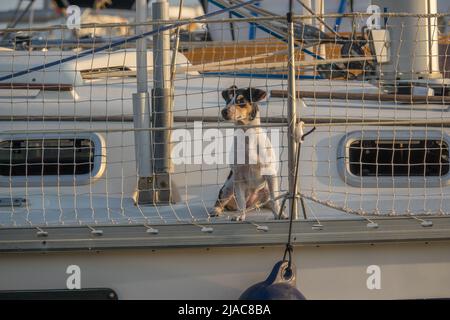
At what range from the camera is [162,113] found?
637cm

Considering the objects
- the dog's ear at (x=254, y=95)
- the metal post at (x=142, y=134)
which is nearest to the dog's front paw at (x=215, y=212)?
the metal post at (x=142, y=134)

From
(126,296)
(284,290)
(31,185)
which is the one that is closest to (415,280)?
(284,290)

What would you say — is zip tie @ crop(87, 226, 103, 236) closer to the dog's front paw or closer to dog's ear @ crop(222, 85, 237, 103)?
the dog's front paw

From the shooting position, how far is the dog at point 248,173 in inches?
246

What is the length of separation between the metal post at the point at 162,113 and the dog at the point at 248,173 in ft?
1.12

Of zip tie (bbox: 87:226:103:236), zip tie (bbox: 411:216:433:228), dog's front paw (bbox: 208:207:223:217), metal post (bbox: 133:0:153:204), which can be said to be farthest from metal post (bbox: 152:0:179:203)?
zip tie (bbox: 411:216:433:228)

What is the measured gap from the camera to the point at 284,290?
18.0ft

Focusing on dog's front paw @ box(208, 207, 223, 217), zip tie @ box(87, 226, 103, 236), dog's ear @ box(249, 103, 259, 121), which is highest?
dog's ear @ box(249, 103, 259, 121)

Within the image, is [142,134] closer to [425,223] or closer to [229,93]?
[229,93]

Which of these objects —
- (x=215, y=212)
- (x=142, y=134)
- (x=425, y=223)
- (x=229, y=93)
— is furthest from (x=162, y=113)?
(x=425, y=223)

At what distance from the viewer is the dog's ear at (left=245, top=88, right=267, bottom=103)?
6.41m

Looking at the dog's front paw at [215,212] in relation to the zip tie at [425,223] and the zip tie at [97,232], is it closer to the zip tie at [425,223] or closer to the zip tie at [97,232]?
the zip tie at [97,232]

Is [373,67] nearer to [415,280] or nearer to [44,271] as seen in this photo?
[415,280]

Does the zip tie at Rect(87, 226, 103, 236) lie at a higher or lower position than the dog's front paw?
lower
